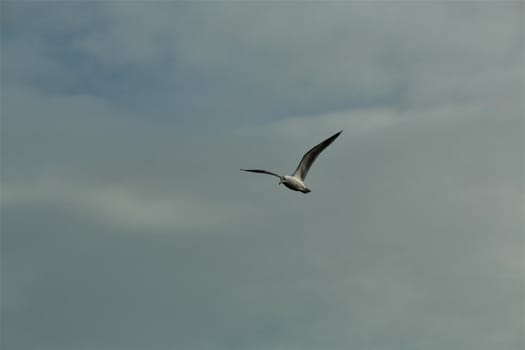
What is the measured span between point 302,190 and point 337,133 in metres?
14.5

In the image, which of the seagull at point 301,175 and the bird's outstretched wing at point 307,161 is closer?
the bird's outstretched wing at point 307,161

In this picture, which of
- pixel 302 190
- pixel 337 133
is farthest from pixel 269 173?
pixel 337 133

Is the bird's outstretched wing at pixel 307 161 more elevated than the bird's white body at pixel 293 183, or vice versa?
the bird's outstretched wing at pixel 307 161

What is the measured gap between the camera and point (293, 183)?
333 feet

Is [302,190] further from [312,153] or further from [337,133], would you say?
[337,133]

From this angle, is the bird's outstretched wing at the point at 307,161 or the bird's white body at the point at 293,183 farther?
the bird's white body at the point at 293,183

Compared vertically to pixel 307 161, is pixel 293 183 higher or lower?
lower

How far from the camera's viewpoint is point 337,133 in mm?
90250

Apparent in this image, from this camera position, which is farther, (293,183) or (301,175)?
(301,175)

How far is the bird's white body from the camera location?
3991 inches

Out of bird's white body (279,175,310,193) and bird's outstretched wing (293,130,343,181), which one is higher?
bird's outstretched wing (293,130,343,181)

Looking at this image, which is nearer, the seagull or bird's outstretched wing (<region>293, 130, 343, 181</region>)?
bird's outstretched wing (<region>293, 130, 343, 181</region>)

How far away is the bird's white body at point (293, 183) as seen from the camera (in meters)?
101

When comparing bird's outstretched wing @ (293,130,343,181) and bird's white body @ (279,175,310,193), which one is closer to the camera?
bird's outstretched wing @ (293,130,343,181)
